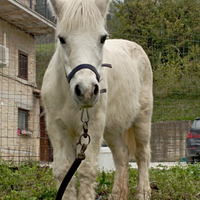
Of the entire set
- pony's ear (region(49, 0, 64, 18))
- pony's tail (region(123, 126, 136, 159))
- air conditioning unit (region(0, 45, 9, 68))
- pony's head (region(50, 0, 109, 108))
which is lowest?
pony's tail (region(123, 126, 136, 159))

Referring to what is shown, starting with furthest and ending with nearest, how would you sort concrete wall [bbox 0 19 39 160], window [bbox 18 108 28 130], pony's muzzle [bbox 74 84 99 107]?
window [bbox 18 108 28 130]
concrete wall [bbox 0 19 39 160]
pony's muzzle [bbox 74 84 99 107]

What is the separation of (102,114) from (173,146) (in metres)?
7.31

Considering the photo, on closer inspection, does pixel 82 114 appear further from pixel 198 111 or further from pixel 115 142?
pixel 198 111

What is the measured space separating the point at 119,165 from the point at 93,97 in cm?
218

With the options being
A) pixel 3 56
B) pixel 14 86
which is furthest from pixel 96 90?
pixel 14 86

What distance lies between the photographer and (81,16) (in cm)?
274

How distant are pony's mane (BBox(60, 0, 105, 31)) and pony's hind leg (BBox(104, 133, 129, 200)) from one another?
2004 mm

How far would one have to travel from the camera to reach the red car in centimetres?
985

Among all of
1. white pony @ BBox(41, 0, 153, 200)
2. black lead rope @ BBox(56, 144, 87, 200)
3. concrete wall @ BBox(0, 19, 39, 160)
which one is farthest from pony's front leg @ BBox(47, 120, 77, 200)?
concrete wall @ BBox(0, 19, 39, 160)

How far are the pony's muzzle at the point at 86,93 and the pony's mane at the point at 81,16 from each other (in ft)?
1.76

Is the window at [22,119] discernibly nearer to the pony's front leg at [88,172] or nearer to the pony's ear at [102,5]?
the pony's front leg at [88,172]

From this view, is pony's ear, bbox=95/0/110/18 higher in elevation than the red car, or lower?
higher

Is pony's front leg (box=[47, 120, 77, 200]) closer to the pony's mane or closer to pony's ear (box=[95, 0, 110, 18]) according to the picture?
the pony's mane

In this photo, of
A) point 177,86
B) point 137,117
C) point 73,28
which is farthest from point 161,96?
point 73,28
